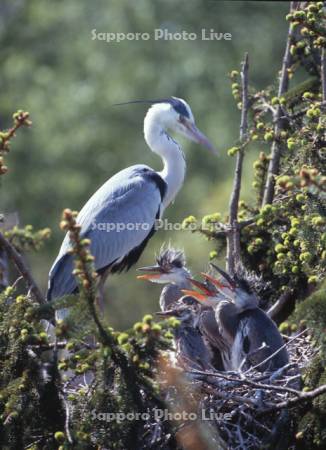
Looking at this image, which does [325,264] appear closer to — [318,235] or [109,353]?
[318,235]

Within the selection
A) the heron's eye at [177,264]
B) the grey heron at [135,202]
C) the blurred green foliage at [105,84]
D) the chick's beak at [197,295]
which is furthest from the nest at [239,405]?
the blurred green foliage at [105,84]

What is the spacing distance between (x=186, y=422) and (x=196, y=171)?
Answer: 53.9 ft

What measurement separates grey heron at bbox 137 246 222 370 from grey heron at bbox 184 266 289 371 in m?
0.10

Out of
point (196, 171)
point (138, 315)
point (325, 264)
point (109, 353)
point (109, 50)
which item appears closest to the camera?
point (109, 353)

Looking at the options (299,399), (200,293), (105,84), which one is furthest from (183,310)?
(105,84)

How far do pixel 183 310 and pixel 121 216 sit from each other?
5.34 feet

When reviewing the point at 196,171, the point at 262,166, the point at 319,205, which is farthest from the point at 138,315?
the point at 319,205

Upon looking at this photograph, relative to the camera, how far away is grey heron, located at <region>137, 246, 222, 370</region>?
6340 millimetres

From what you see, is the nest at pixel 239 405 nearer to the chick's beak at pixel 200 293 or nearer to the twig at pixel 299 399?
the twig at pixel 299 399

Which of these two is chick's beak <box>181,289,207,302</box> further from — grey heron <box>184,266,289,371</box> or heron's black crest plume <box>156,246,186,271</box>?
heron's black crest plume <box>156,246,186,271</box>

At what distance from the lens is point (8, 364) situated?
5215 millimetres

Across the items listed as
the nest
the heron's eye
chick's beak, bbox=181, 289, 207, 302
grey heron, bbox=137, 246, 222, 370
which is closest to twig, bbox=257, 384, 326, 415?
the nest

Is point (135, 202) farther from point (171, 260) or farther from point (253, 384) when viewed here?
point (253, 384)

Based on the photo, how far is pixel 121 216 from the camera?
8.04 meters
